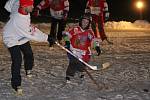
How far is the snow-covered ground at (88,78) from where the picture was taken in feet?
28.4

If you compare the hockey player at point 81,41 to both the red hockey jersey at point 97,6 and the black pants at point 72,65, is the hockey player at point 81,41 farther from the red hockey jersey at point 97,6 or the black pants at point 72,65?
the red hockey jersey at point 97,6

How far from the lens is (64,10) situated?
14.1 meters

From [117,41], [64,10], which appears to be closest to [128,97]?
[64,10]

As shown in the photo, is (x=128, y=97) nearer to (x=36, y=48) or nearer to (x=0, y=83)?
(x=0, y=83)

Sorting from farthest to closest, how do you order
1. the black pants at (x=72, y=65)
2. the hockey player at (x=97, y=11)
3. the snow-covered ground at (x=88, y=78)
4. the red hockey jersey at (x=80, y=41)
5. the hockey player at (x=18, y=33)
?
the hockey player at (x=97, y=11), the red hockey jersey at (x=80, y=41), the black pants at (x=72, y=65), the snow-covered ground at (x=88, y=78), the hockey player at (x=18, y=33)

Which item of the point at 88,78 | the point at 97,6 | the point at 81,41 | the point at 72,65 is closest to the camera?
the point at 72,65

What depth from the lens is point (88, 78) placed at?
10039 mm

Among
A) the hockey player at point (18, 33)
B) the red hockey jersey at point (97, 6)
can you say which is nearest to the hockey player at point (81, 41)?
the hockey player at point (18, 33)

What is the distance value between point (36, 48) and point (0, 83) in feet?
16.8

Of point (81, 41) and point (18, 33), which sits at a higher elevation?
point (18, 33)

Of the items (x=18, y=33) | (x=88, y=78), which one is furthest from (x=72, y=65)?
(x=18, y=33)

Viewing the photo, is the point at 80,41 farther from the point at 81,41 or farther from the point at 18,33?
the point at 18,33

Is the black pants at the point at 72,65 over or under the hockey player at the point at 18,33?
under

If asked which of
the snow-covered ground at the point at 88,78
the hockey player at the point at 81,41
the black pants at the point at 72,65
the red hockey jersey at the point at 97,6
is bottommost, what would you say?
the snow-covered ground at the point at 88,78
